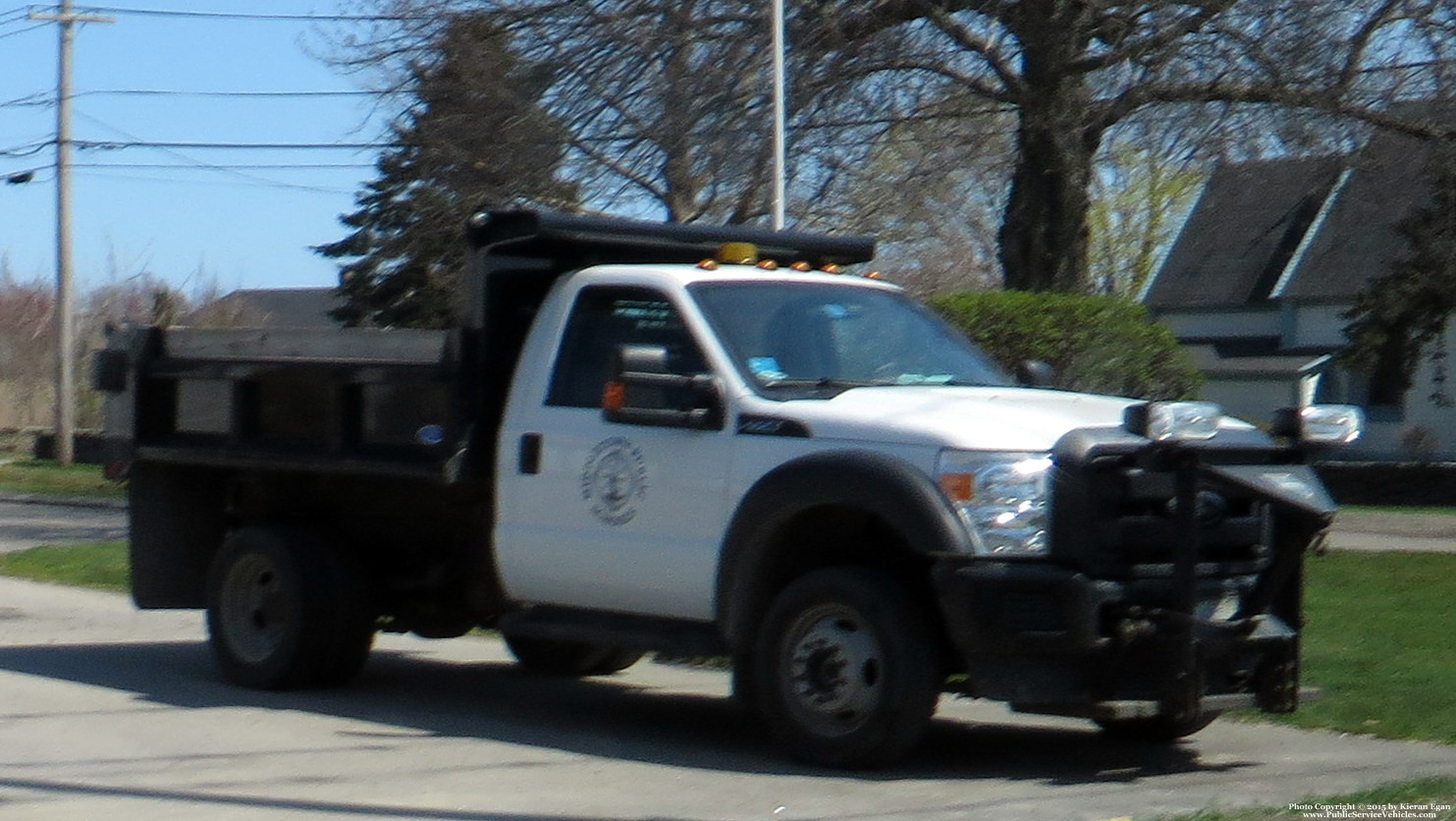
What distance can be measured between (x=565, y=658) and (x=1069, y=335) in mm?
6828

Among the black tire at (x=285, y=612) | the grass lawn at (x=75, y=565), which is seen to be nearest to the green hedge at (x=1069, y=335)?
the grass lawn at (x=75, y=565)

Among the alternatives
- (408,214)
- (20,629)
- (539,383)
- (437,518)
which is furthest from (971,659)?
(408,214)

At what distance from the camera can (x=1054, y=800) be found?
286 inches

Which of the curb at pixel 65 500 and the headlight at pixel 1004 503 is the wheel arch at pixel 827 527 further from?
the curb at pixel 65 500

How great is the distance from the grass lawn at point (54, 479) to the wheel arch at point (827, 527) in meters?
22.6

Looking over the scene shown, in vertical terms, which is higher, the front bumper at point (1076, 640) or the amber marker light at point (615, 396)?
the amber marker light at point (615, 396)

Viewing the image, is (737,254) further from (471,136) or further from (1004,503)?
(471,136)

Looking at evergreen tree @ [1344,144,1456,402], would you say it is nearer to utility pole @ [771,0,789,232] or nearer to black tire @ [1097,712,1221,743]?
utility pole @ [771,0,789,232]

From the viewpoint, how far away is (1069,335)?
1631 cm

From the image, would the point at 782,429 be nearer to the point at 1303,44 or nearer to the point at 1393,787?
the point at 1393,787

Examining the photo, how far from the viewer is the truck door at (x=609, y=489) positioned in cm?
819

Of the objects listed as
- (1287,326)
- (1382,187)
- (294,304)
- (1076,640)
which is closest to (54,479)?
(1382,187)

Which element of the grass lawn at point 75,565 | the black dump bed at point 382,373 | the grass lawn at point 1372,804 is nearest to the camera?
the grass lawn at point 1372,804

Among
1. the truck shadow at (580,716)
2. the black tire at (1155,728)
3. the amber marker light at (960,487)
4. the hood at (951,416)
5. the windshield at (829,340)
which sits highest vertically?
the windshield at (829,340)
